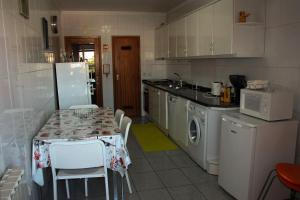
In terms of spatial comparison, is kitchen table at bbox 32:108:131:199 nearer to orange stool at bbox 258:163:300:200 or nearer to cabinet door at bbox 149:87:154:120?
orange stool at bbox 258:163:300:200

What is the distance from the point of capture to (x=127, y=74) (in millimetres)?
6312

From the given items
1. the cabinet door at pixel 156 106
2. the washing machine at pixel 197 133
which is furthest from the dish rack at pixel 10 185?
the cabinet door at pixel 156 106

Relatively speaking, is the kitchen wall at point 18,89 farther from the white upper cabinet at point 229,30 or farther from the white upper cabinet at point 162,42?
the white upper cabinet at point 162,42

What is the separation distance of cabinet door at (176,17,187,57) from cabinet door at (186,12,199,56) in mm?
157

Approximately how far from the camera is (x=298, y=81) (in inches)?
96.0

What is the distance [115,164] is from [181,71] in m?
3.68

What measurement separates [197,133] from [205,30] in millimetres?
1409

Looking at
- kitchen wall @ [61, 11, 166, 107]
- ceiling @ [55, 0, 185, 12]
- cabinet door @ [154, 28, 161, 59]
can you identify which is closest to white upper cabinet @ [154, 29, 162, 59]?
cabinet door @ [154, 28, 161, 59]

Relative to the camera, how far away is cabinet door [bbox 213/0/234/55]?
2.88 metres

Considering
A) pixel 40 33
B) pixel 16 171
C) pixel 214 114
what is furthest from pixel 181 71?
pixel 16 171

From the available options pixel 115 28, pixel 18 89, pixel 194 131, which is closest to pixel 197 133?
pixel 194 131

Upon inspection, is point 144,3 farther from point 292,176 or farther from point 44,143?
point 292,176

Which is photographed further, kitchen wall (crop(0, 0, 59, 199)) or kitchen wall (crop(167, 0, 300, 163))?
kitchen wall (crop(167, 0, 300, 163))

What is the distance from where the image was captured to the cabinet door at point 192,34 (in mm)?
3771
